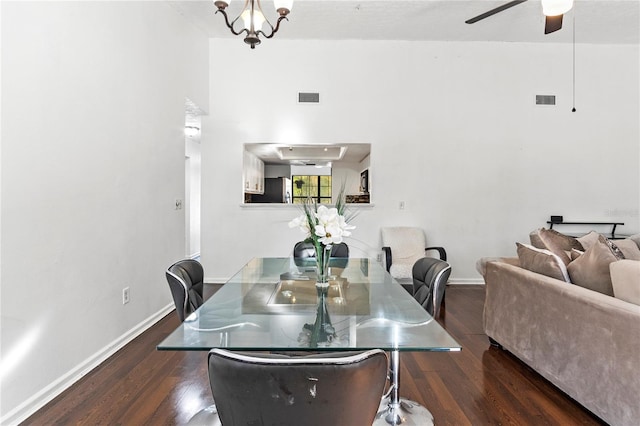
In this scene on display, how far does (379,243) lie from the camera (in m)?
4.79

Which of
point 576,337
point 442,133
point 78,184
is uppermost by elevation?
point 442,133

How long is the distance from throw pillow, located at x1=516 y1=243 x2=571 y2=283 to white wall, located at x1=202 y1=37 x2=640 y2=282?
2.34m

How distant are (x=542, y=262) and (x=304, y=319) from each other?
1747 millimetres

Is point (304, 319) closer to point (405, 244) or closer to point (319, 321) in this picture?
point (319, 321)

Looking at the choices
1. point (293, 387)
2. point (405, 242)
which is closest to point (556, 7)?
Answer: point (405, 242)

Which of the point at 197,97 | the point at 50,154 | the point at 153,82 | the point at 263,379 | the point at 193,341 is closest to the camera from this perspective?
the point at 263,379

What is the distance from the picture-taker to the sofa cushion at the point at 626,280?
1.62 meters

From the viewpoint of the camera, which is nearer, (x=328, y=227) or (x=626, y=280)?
(x=626, y=280)

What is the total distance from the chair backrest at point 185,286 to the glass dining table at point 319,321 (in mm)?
164

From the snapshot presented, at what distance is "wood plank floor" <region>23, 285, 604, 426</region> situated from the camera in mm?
1810

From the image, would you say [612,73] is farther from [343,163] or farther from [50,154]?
[50,154]

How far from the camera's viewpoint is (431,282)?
6.21ft

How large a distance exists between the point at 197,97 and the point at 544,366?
14.4 ft

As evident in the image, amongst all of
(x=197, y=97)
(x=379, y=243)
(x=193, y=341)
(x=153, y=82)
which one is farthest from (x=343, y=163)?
(x=193, y=341)
